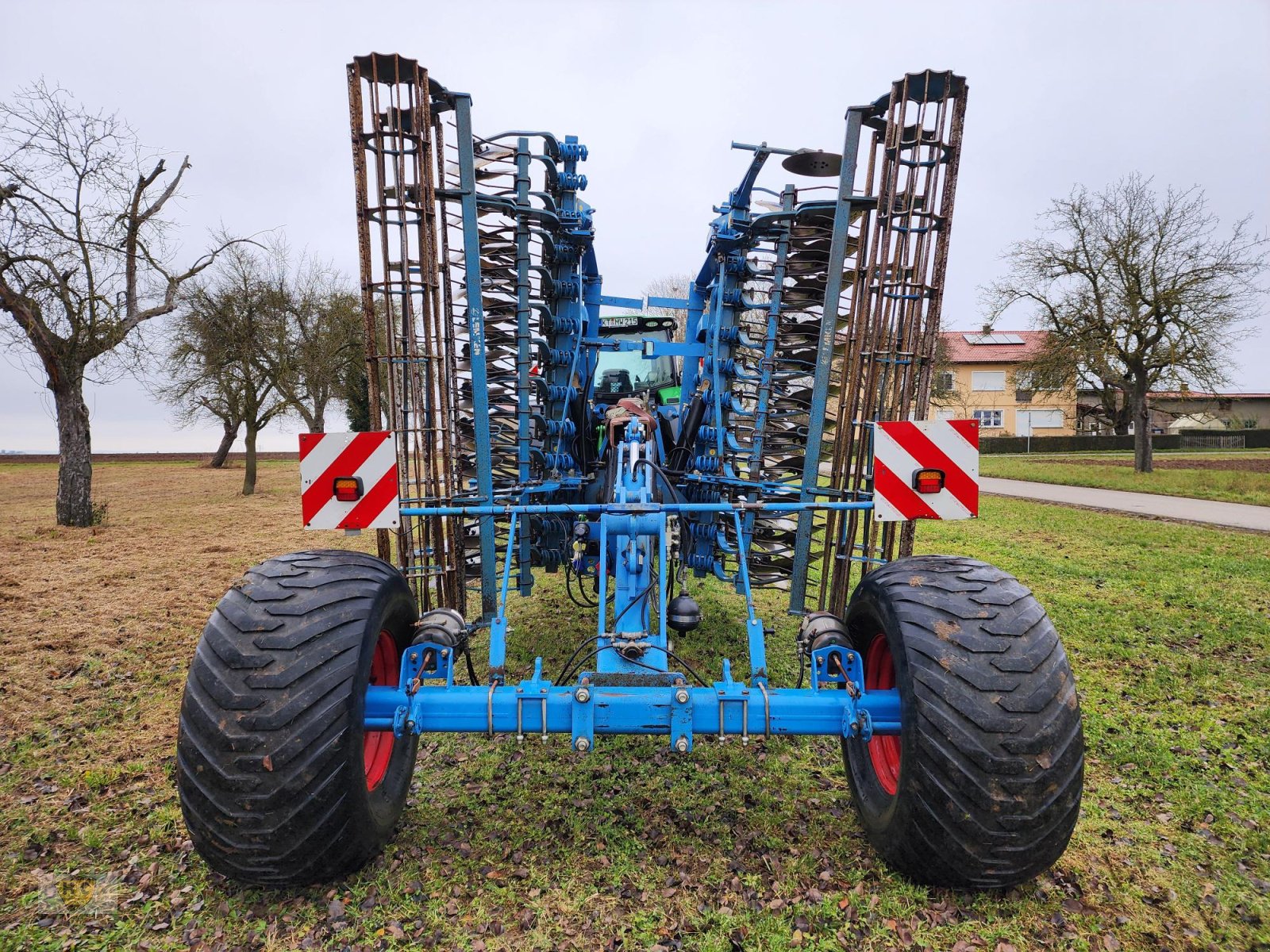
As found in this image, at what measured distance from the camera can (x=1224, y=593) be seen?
7004 mm

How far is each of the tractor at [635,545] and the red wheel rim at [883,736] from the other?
0.05 ft

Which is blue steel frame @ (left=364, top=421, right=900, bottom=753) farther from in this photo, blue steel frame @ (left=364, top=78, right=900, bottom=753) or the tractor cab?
the tractor cab

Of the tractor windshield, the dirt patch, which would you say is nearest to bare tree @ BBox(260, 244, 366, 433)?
the tractor windshield

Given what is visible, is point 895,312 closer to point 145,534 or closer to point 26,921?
point 26,921

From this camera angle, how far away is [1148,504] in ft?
44.6

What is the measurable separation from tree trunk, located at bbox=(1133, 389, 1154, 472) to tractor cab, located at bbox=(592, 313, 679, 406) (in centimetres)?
1869

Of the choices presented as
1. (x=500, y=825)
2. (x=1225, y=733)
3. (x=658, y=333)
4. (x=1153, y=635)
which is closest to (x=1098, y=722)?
(x=1225, y=733)

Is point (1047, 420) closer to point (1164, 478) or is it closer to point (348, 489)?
point (1164, 478)

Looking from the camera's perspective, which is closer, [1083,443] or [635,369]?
[635,369]

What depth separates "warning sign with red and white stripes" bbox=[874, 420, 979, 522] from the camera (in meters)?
3.33

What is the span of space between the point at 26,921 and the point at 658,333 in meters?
6.09

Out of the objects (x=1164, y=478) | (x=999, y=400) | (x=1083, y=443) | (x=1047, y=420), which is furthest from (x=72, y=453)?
(x=1047, y=420)

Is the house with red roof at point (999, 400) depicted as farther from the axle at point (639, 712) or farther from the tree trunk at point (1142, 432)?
the axle at point (639, 712)

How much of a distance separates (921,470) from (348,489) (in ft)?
8.71
